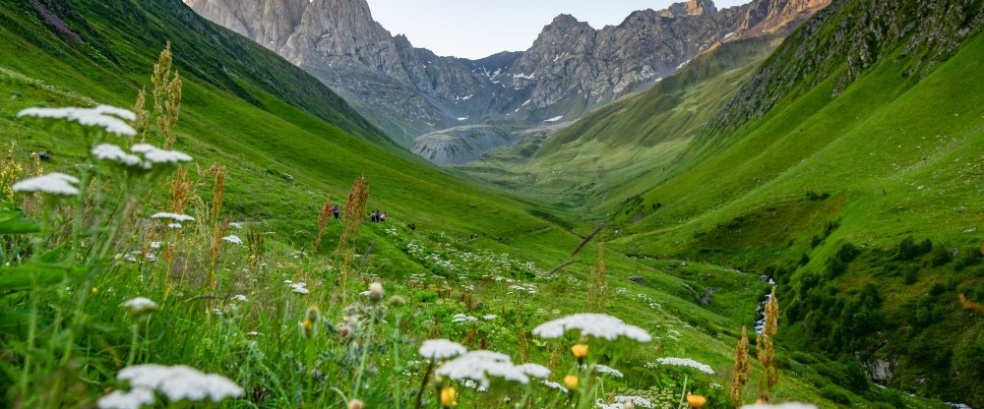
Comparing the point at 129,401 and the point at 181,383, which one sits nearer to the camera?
the point at 129,401

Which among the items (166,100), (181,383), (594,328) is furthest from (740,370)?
(166,100)

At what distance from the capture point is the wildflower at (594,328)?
3.03 m

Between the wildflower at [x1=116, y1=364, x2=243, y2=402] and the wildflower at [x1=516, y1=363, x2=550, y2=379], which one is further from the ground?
the wildflower at [x1=516, y1=363, x2=550, y2=379]

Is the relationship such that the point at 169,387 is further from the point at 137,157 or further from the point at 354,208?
the point at 354,208

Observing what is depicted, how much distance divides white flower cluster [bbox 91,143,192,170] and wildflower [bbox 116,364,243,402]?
1.45m

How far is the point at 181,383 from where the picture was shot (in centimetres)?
204

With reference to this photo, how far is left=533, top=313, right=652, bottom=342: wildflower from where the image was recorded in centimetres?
303

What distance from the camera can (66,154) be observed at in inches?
1041

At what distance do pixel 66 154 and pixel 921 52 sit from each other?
5286 inches

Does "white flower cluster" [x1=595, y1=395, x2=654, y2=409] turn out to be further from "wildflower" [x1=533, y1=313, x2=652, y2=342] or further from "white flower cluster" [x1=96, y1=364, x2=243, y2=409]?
"white flower cluster" [x1=96, y1=364, x2=243, y2=409]

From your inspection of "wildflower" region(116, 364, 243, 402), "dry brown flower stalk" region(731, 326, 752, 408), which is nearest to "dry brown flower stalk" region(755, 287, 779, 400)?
"dry brown flower stalk" region(731, 326, 752, 408)

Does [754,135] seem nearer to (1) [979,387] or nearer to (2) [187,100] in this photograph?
(1) [979,387]

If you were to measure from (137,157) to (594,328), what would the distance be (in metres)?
2.92

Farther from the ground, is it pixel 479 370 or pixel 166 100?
pixel 166 100
